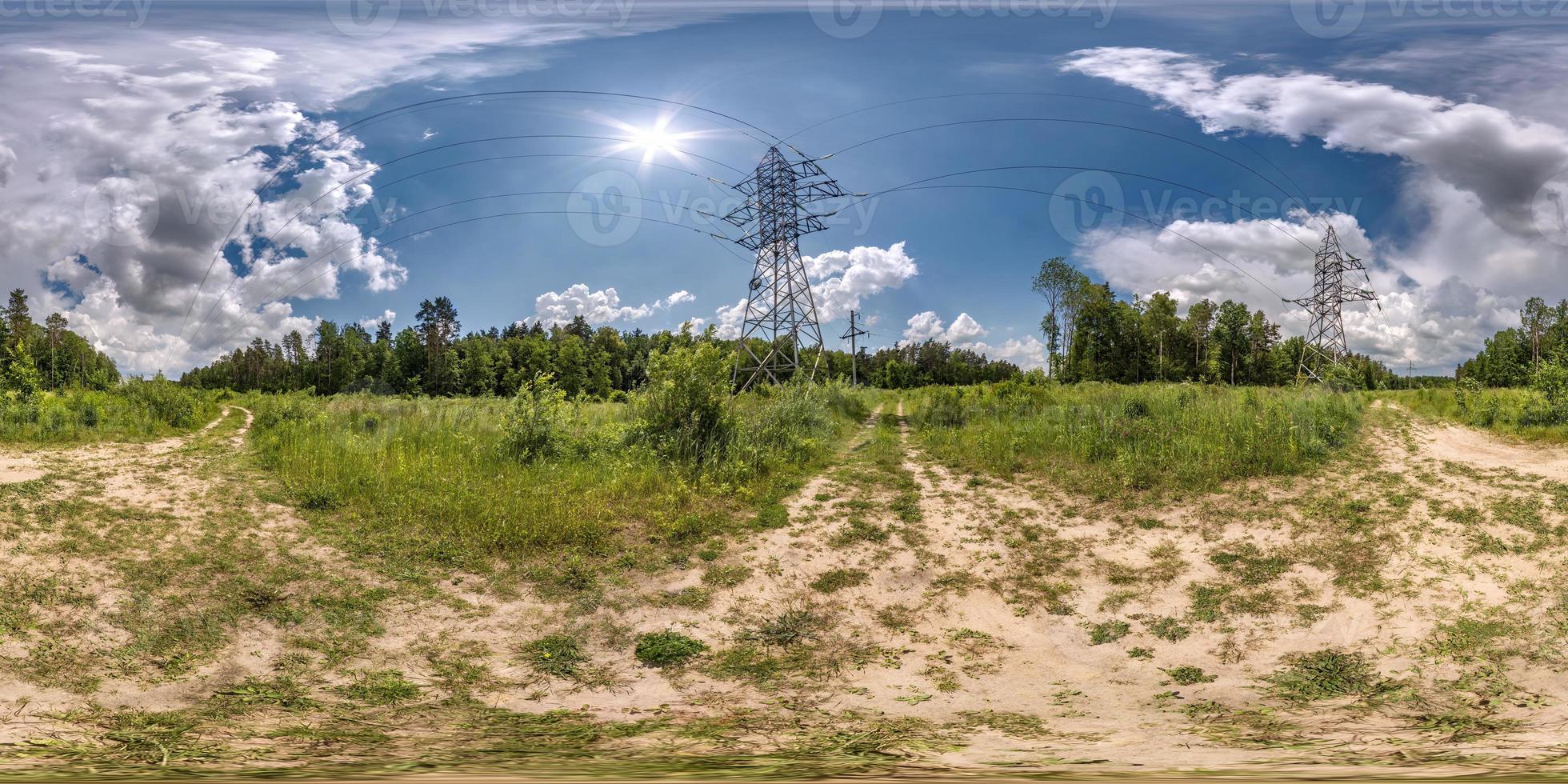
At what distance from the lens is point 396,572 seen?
8.69 m

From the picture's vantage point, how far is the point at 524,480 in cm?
1177

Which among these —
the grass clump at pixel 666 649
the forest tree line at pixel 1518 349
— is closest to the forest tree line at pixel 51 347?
the grass clump at pixel 666 649

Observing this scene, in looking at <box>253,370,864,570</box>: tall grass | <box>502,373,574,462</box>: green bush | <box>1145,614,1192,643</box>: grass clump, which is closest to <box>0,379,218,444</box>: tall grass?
<box>253,370,864,570</box>: tall grass

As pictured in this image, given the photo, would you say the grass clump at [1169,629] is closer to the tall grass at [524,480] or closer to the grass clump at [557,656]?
the tall grass at [524,480]

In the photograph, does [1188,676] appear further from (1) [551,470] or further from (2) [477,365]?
(2) [477,365]

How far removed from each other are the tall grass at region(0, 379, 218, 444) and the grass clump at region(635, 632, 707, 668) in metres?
15.5

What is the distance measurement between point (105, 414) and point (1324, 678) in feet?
79.5

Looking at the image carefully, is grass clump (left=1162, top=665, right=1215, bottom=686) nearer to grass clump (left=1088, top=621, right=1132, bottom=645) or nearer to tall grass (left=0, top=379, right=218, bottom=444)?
grass clump (left=1088, top=621, right=1132, bottom=645)

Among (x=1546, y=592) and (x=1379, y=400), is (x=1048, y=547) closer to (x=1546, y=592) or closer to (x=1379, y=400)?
(x=1546, y=592)

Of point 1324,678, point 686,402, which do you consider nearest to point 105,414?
point 686,402

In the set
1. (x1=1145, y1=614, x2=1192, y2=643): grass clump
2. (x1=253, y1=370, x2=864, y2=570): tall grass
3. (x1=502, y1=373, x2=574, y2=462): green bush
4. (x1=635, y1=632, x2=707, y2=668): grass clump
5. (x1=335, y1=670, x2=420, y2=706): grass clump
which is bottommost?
(x1=1145, y1=614, x2=1192, y2=643): grass clump

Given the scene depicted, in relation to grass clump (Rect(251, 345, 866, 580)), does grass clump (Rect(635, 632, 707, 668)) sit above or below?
below

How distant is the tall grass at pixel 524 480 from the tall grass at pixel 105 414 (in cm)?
320

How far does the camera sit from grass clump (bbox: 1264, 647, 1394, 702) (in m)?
6.02
